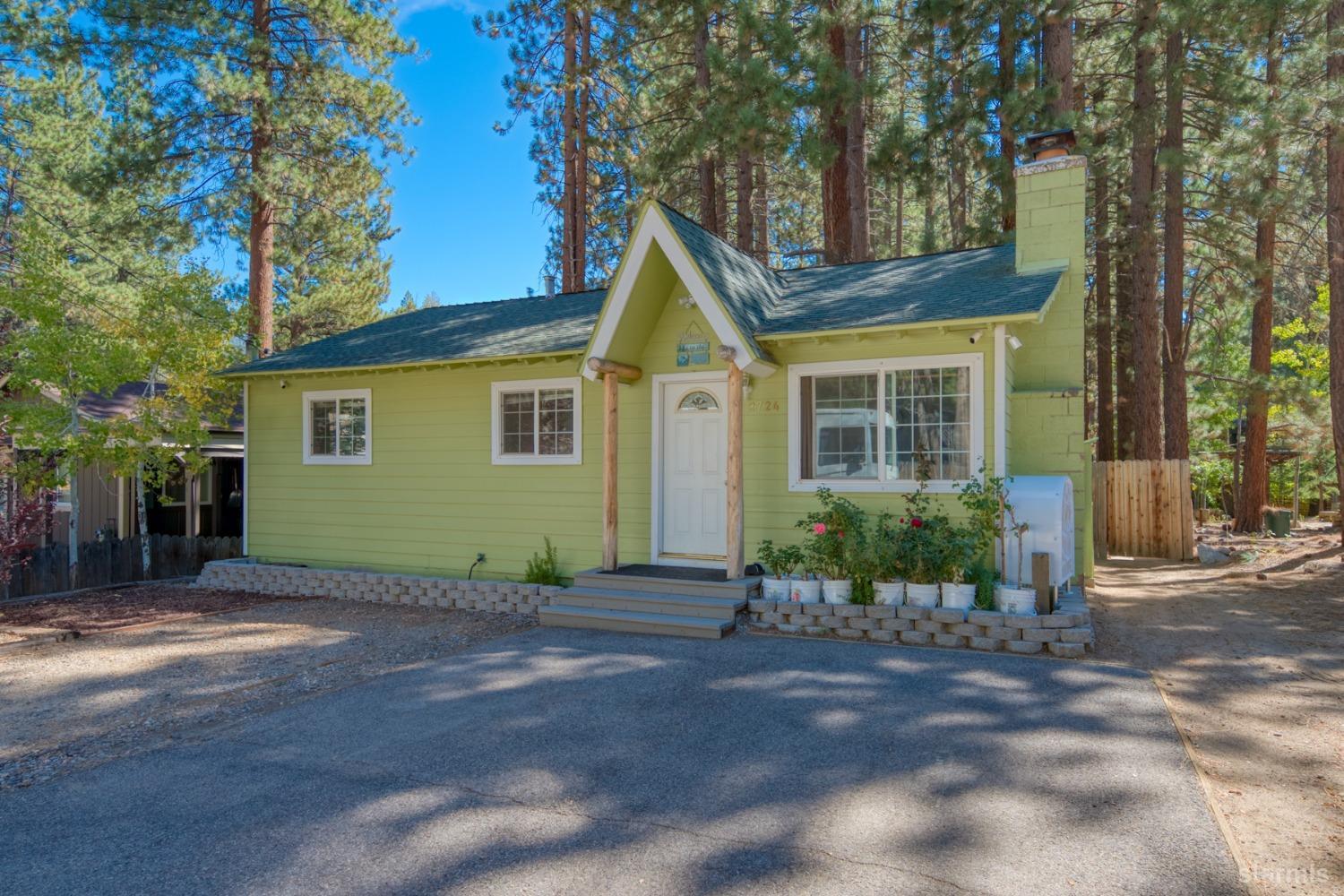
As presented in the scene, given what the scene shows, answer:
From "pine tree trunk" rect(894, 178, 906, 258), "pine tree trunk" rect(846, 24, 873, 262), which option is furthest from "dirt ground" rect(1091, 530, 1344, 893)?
"pine tree trunk" rect(894, 178, 906, 258)

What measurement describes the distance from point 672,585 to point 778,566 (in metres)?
1.07

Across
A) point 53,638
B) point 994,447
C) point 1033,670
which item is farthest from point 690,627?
point 53,638

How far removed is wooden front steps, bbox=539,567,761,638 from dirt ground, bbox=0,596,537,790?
0.61 m

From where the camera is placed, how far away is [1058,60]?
12.2 metres

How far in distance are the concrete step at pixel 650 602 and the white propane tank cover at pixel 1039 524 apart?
104 inches

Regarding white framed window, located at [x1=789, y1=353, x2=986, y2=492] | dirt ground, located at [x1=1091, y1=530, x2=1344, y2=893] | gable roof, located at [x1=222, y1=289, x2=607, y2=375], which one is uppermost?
gable roof, located at [x1=222, y1=289, x2=607, y2=375]

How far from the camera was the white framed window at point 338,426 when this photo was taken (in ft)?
34.7

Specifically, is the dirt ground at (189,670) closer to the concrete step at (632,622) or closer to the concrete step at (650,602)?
the concrete step at (632,622)

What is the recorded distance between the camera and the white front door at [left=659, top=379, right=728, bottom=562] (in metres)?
8.58

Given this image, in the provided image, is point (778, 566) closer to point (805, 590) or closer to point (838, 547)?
point (805, 590)

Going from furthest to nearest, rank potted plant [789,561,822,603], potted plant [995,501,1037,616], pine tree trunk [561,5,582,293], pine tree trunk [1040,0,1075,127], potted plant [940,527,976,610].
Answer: pine tree trunk [561,5,582,293], pine tree trunk [1040,0,1075,127], potted plant [789,561,822,603], potted plant [940,527,976,610], potted plant [995,501,1037,616]

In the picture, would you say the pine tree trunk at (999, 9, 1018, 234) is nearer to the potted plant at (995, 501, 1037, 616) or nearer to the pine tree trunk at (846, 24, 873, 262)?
the pine tree trunk at (846, 24, 873, 262)

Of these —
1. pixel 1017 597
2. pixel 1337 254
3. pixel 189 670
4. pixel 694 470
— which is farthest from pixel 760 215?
pixel 189 670

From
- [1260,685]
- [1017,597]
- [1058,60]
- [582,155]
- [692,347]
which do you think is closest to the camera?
[1260,685]
